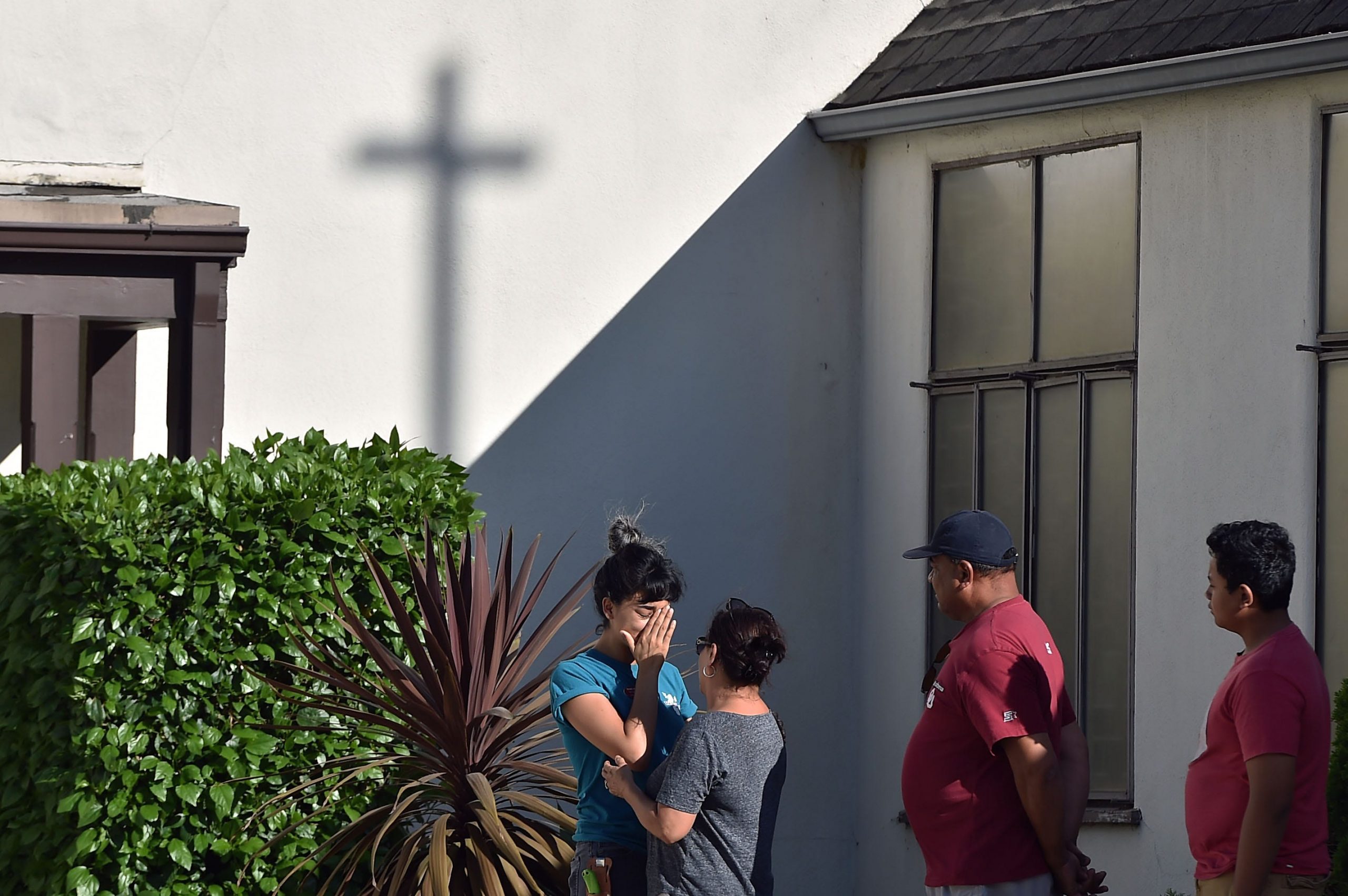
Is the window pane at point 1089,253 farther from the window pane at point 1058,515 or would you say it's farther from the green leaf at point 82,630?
the green leaf at point 82,630

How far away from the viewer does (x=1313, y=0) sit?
7.35 meters

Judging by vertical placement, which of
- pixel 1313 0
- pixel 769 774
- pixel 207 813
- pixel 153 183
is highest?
pixel 1313 0

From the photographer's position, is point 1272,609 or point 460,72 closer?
point 1272,609

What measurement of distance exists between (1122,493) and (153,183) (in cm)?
490

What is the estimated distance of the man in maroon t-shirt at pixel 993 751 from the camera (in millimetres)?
4621

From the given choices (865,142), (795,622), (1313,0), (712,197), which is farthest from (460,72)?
(1313,0)

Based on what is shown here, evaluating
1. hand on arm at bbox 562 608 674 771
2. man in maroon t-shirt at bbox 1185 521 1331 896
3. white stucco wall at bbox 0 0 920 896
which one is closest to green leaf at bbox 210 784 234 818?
hand on arm at bbox 562 608 674 771

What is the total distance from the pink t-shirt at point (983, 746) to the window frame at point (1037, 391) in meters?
3.17

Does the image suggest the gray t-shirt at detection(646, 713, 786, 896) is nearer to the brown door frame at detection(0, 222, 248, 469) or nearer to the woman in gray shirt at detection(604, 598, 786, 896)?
the woman in gray shirt at detection(604, 598, 786, 896)

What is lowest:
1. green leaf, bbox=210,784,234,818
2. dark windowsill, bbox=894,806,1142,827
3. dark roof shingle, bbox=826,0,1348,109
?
dark windowsill, bbox=894,806,1142,827

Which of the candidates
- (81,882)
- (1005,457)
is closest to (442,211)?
(1005,457)

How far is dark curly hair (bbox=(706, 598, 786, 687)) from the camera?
4.62m

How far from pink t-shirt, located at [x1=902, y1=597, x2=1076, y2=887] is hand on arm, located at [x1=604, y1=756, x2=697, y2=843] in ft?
2.36

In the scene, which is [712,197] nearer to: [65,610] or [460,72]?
[460,72]
